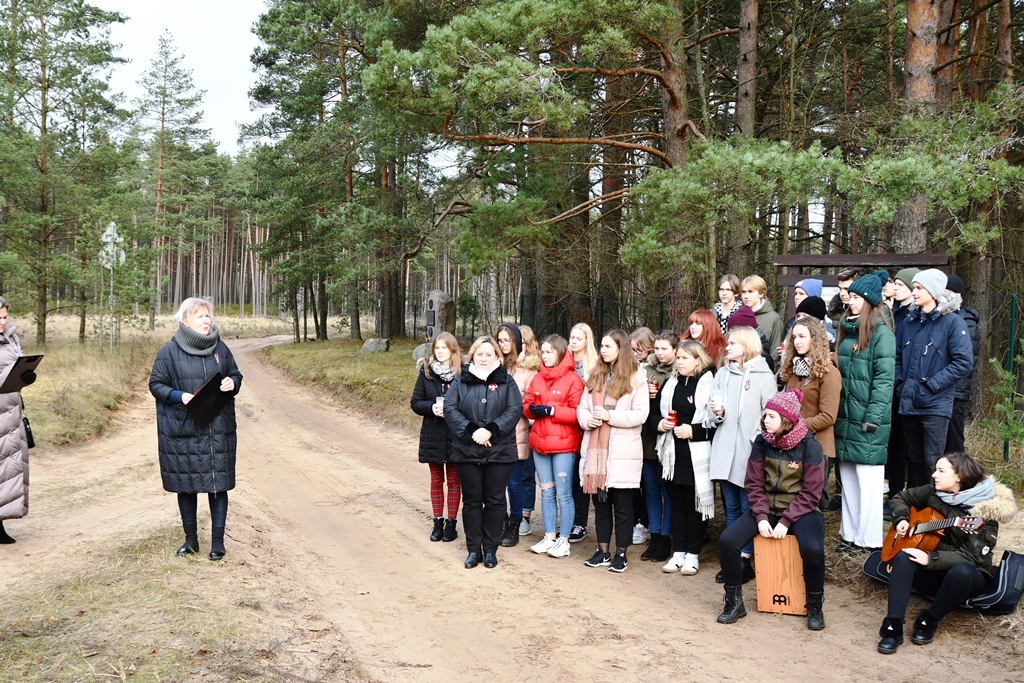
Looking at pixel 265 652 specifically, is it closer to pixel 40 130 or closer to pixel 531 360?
pixel 531 360

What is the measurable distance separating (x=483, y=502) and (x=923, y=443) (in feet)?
11.4

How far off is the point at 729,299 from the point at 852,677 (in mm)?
3647

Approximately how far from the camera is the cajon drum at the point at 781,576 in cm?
519

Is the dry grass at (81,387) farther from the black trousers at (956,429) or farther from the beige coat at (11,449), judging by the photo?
the black trousers at (956,429)

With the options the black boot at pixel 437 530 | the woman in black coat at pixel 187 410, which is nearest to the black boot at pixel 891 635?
the black boot at pixel 437 530

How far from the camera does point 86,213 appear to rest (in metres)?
23.8

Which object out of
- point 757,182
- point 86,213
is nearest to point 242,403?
point 86,213

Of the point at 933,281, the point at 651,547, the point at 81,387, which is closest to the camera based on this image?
the point at 933,281

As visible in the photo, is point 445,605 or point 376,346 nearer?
point 445,605

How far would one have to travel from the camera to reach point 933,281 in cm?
597

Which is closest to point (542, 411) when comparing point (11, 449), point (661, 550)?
point (661, 550)

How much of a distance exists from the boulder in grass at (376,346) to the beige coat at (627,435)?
67.8ft

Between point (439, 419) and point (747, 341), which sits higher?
point (747, 341)

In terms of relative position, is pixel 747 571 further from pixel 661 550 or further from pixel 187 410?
pixel 187 410
